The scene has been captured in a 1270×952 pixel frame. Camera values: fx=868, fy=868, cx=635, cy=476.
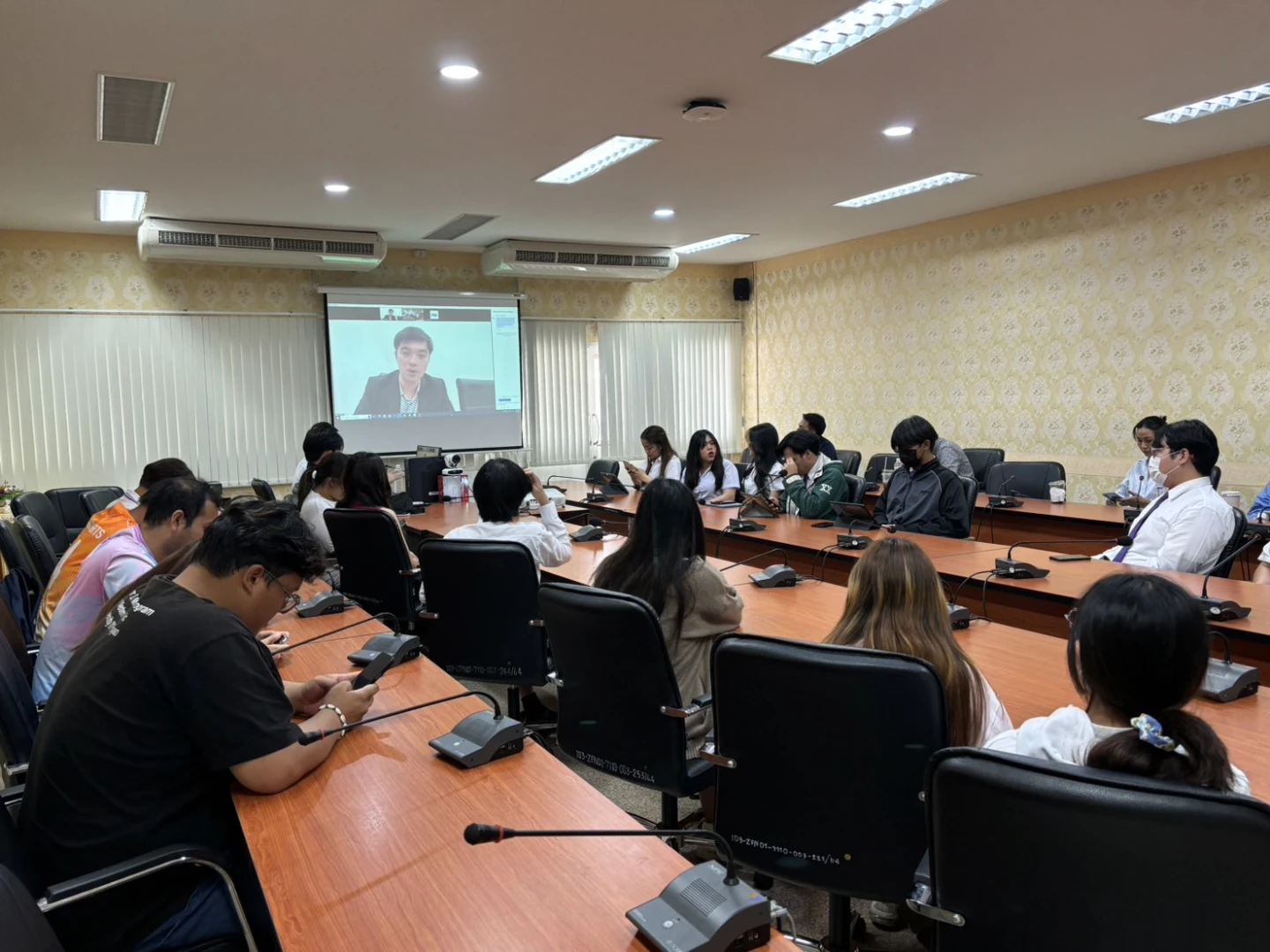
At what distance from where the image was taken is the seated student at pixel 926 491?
4.41m

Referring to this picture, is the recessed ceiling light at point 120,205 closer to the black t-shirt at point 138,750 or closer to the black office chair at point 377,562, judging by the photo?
the black office chair at point 377,562

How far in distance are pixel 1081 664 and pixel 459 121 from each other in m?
3.89

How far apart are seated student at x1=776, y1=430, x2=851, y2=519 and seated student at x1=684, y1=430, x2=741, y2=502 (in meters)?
0.90

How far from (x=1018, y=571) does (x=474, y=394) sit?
5914 mm

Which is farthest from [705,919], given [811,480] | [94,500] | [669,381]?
[669,381]

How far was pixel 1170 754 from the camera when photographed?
3.85 feet

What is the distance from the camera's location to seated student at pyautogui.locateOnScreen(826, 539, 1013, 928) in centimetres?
175

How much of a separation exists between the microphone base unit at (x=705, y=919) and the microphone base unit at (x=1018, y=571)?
2.44 m

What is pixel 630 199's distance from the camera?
6.11 m

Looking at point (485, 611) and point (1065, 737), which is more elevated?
point (1065, 737)

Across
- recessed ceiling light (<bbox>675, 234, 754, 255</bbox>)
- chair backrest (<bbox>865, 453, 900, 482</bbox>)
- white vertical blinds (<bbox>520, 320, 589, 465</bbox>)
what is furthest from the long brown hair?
white vertical blinds (<bbox>520, 320, 589, 465</bbox>)

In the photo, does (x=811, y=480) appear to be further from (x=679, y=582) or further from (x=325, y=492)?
(x=679, y=582)

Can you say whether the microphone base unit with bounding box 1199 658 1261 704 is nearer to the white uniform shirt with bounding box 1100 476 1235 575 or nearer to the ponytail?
the ponytail

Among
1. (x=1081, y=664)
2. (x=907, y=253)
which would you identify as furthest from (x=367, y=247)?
(x=1081, y=664)
